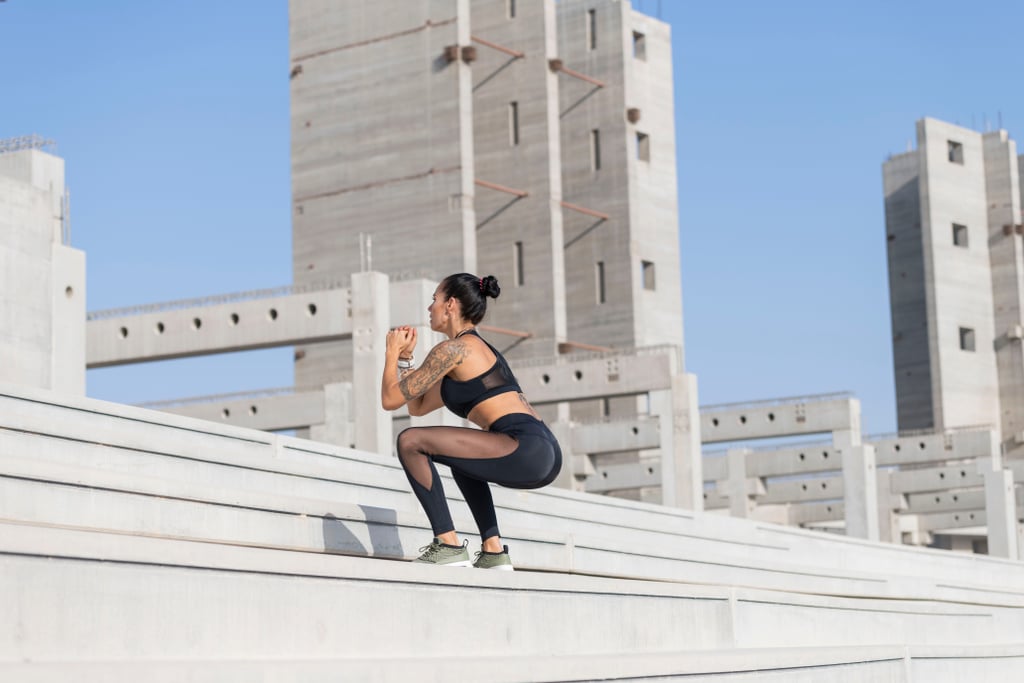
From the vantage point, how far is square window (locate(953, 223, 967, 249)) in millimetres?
55531

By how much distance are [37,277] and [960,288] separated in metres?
40.6

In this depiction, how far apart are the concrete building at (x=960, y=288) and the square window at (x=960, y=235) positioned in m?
0.04

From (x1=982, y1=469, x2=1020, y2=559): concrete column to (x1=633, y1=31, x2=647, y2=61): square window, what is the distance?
19.1 meters

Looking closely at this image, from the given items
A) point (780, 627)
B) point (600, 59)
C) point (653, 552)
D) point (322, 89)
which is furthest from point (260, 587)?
point (600, 59)

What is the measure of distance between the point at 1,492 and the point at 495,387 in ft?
6.41

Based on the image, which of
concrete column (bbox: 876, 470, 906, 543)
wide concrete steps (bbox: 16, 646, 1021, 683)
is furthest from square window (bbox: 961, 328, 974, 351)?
wide concrete steps (bbox: 16, 646, 1021, 683)

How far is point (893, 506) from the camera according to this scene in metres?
44.6

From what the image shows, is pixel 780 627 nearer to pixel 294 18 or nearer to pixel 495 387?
pixel 495 387

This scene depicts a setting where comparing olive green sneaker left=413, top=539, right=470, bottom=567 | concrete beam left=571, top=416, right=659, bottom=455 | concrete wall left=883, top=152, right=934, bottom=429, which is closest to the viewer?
olive green sneaker left=413, top=539, right=470, bottom=567

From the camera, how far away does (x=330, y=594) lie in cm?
504

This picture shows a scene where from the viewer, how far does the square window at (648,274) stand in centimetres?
4847

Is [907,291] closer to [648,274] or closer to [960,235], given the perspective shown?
[960,235]

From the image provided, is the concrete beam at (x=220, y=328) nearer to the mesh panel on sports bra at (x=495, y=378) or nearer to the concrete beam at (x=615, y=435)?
the concrete beam at (x=615, y=435)

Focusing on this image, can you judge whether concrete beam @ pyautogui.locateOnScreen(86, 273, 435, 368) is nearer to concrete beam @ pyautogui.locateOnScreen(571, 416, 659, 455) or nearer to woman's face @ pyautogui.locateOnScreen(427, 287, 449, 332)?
concrete beam @ pyautogui.locateOnScreen(571, 416, 659, 455)
